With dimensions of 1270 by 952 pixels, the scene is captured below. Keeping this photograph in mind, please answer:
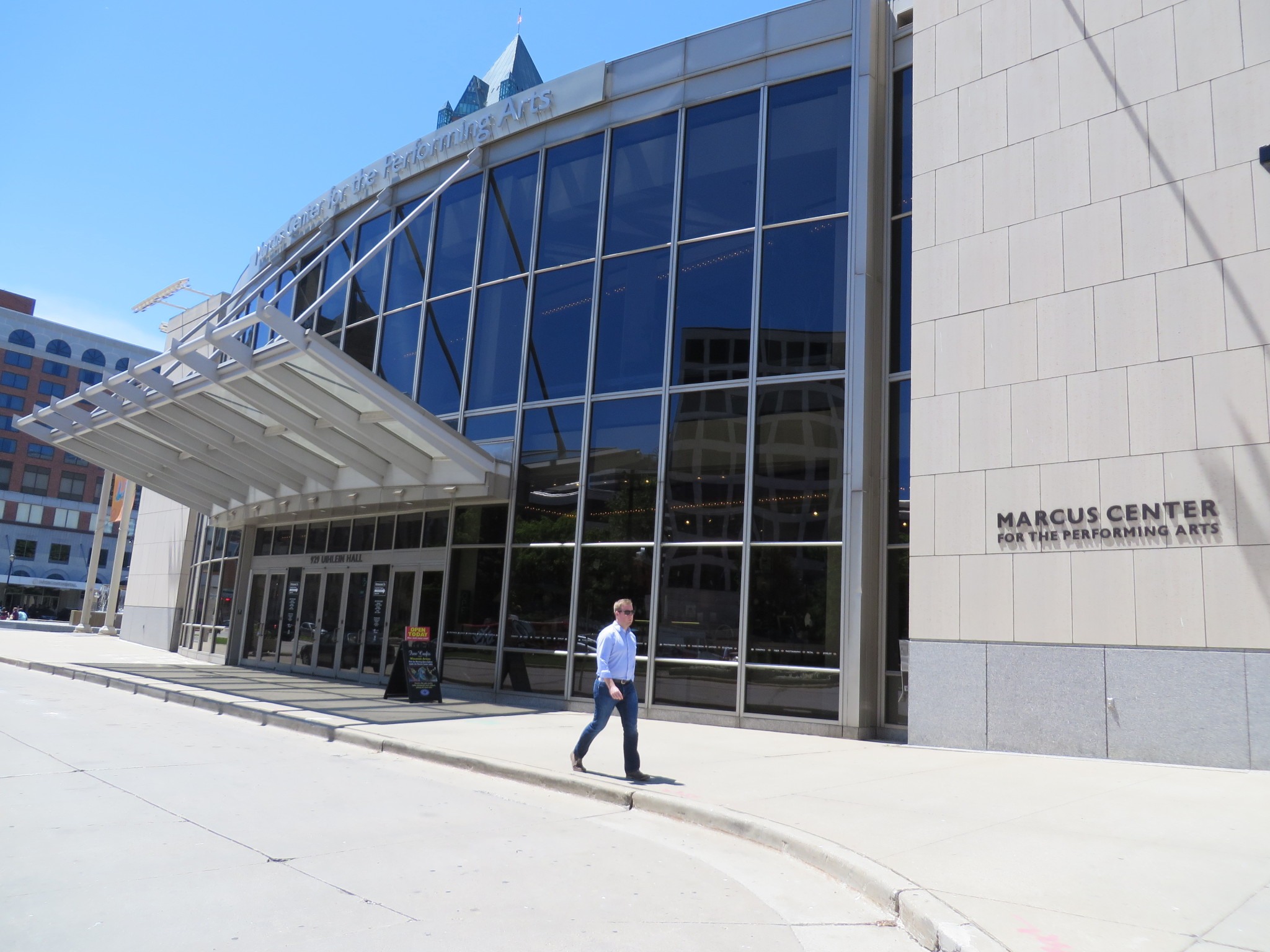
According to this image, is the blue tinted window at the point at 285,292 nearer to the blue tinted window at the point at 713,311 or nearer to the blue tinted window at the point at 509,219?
the blue tinted window at the point at 509,219

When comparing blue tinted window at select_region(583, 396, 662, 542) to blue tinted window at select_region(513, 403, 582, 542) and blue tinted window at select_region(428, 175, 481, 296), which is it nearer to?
blue tinted window at select_region(513, 403, 582, 542)

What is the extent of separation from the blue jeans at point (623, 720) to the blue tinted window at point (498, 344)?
973 centimetres

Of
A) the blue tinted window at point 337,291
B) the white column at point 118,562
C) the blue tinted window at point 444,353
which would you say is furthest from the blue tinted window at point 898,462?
the white column at point 118,562

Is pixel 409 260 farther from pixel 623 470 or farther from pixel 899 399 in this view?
pixel 899 399

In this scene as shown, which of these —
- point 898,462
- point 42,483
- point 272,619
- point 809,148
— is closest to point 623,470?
point 898,462

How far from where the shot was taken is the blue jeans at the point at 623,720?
8.81 metres

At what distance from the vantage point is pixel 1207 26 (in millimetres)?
11367

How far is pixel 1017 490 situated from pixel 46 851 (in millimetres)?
10810

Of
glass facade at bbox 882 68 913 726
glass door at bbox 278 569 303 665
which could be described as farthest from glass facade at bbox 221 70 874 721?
glass door at bbox 278 569 303 665

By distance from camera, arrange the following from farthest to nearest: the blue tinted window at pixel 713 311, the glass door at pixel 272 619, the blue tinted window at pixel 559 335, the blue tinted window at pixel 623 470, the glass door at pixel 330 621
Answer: the glass door at pixel 272 619 → the glass door at pixel 330 621 → the blue tinted window at pixel 559 335 → the blue tinted window at pixel 623 470 → the blue tinted window at pixel 713 311

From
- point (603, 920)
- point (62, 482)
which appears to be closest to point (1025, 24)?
point (603, 920)

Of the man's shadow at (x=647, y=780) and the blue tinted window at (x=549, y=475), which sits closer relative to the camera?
the man's shadow at (x=647, y=780)

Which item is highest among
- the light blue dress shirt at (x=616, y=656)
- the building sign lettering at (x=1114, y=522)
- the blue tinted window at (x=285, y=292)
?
the blue tinted window at (x=285, y=292)

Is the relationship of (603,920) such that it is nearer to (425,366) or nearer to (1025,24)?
(1025,24)
